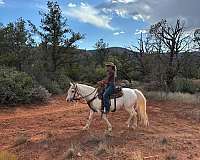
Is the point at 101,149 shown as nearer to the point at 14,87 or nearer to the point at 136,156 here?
the point at 136,156

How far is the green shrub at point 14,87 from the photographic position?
17.0 meters

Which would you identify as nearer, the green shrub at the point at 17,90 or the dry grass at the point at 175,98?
the green shrub at the point at 17,90

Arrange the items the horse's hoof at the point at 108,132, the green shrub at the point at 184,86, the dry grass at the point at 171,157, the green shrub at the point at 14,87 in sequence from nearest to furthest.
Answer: the dry grass at the point at 171,157, the horse's hoof at the point at 108,132, the green shrub at the point at 14,87, the green shrub at the point at 184,86

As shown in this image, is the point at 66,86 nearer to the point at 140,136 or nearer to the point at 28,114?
the point at 28,114

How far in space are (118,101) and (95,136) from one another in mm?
1645

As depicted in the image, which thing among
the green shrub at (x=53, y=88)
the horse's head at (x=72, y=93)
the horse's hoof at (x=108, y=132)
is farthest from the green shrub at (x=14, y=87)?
the horse's hoof at (x=108, y=132)

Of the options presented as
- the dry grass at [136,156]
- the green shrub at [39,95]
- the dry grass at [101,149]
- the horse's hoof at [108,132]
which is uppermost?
the green shrub at [39,95]

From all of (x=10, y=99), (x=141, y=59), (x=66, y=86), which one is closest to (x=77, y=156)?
(x=10, y=99)

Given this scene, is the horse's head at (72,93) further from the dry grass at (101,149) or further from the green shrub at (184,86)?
the green shrub at (184,86)

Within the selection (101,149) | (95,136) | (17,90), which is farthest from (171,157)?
(17,90)

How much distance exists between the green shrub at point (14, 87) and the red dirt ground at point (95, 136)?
3.34 ft

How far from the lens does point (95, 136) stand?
34.4ft

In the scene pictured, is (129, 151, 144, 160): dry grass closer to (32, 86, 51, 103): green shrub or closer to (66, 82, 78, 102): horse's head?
(66, 82, 78, 102): horse's head

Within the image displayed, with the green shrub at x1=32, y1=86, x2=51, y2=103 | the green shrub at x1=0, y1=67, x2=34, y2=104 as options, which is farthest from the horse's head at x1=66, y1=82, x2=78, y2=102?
the green shrub at x1=32, y1=86, x2=51, y2=103
